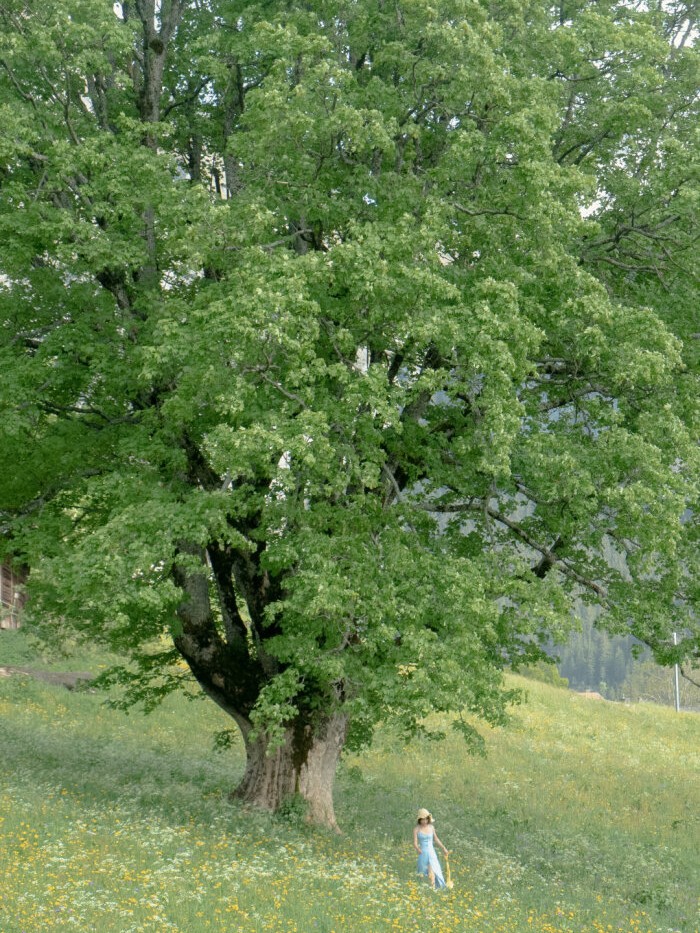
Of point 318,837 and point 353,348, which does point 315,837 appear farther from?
point 353,348

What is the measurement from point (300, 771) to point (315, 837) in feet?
5.29

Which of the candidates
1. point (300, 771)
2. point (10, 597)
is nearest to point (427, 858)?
point (300, 771)

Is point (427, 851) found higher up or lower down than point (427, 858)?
higher up

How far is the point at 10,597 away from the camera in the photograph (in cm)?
4931

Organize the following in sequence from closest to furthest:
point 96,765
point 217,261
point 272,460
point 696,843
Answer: point 272,460
point 217,261
point 96,765
point 696,843

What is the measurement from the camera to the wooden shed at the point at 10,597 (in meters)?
43.6

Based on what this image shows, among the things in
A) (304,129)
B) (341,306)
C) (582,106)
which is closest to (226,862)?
→ (341,306)

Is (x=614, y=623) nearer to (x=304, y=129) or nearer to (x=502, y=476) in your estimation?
(x=502, y=476)

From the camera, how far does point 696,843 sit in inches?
1020

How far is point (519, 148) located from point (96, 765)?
1730cm

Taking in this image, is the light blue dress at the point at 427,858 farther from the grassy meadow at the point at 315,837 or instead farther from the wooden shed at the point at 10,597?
the wooden shed at the point at 10,597

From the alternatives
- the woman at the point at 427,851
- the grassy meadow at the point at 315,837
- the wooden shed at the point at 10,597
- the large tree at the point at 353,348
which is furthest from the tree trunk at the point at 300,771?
the wooden shed at the point at 10,597

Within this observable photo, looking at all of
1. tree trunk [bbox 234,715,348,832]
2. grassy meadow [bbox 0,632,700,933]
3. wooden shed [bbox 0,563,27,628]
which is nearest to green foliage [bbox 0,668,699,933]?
grassy meadow [bbox 0,632,700,933]

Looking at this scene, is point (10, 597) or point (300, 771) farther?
point (10, 597)
